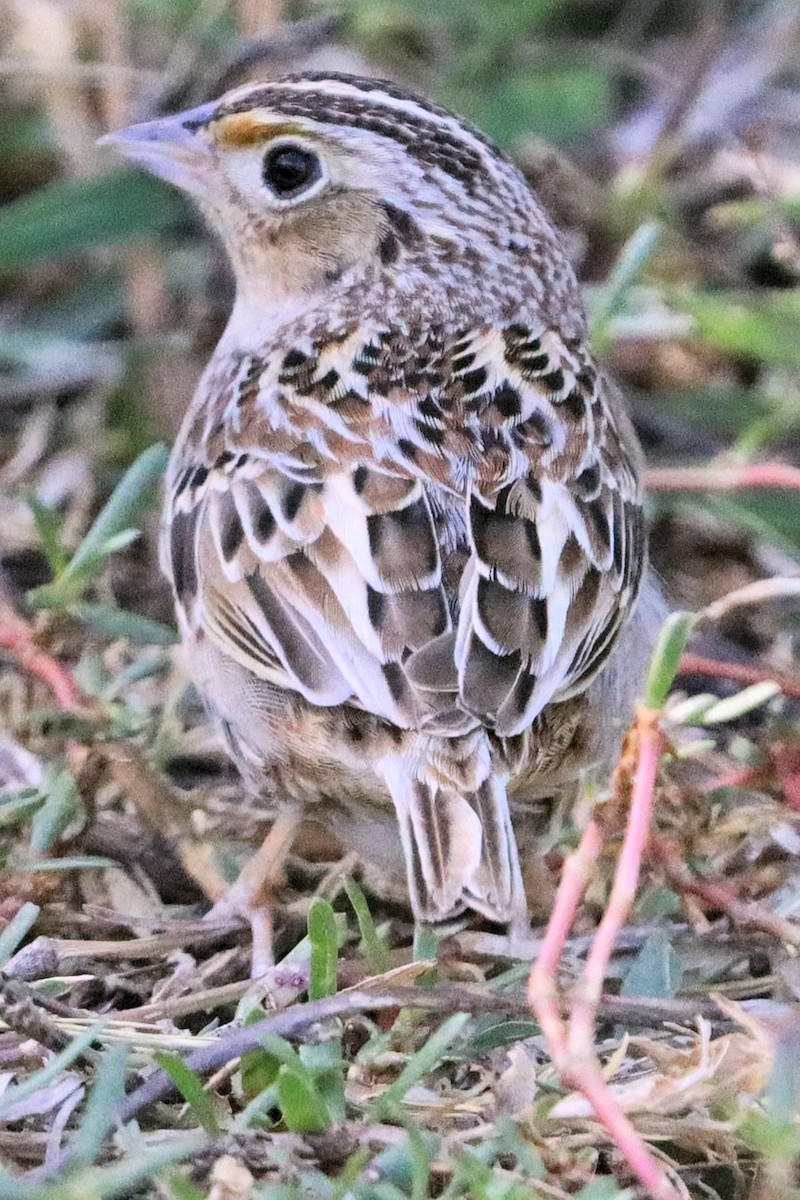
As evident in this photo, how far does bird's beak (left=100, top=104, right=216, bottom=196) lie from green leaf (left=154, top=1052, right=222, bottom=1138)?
6.97 feet

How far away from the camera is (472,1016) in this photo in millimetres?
2562

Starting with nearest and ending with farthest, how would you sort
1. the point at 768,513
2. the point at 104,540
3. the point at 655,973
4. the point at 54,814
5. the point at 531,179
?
the point at 655,973, the point at 54,814, the point at 104,540, the point at 768,513, the point at 531,179

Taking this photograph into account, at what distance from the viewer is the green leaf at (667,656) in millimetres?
2350

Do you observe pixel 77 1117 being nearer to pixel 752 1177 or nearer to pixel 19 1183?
pixel 19 1183

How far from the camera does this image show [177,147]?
3748mm

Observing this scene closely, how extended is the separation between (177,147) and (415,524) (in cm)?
133

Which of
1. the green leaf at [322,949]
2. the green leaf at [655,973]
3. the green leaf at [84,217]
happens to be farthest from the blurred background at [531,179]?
the green leaf at [322,949]

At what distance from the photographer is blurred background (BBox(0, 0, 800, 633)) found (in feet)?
14.5

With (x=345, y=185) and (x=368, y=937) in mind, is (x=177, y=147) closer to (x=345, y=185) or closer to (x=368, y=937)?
(x=345, y=185)

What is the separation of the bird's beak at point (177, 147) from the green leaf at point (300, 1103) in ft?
7.13

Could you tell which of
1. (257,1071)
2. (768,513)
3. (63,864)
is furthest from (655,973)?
(768,513)

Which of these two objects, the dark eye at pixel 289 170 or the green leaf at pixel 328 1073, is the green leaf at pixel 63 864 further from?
the dark eye at pixel 289 170

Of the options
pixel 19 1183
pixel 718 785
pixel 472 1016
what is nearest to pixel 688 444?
pixel 718 785

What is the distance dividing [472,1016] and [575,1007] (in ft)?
1.61
